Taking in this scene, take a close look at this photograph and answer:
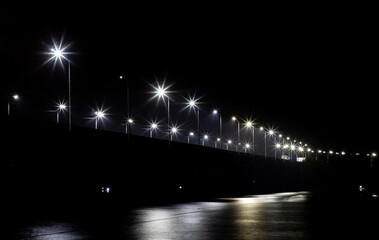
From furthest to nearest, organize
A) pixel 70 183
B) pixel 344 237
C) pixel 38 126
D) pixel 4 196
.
Result: pixel 70 183, pixel 38 126, pixel 4 196, pixel 344 237

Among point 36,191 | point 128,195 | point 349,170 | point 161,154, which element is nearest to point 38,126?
point 36,191

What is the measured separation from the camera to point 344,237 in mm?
17422

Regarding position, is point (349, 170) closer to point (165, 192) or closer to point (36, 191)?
point (165, 192)

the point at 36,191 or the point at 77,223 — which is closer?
the point at 77,223

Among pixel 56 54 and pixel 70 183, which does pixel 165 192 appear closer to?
pixel 70 183

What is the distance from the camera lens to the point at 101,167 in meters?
54.8

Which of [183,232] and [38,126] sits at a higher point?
[38,126]

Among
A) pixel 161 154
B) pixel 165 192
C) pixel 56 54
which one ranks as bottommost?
pixel 165 192

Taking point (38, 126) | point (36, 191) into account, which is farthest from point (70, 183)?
point (38, 126)

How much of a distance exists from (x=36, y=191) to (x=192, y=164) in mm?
39436

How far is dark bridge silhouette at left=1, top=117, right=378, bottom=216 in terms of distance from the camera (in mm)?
42594

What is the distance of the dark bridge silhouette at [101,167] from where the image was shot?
42.6 meters

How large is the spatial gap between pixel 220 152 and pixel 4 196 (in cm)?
4927

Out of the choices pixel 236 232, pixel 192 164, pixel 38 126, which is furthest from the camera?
pixel 192 164
